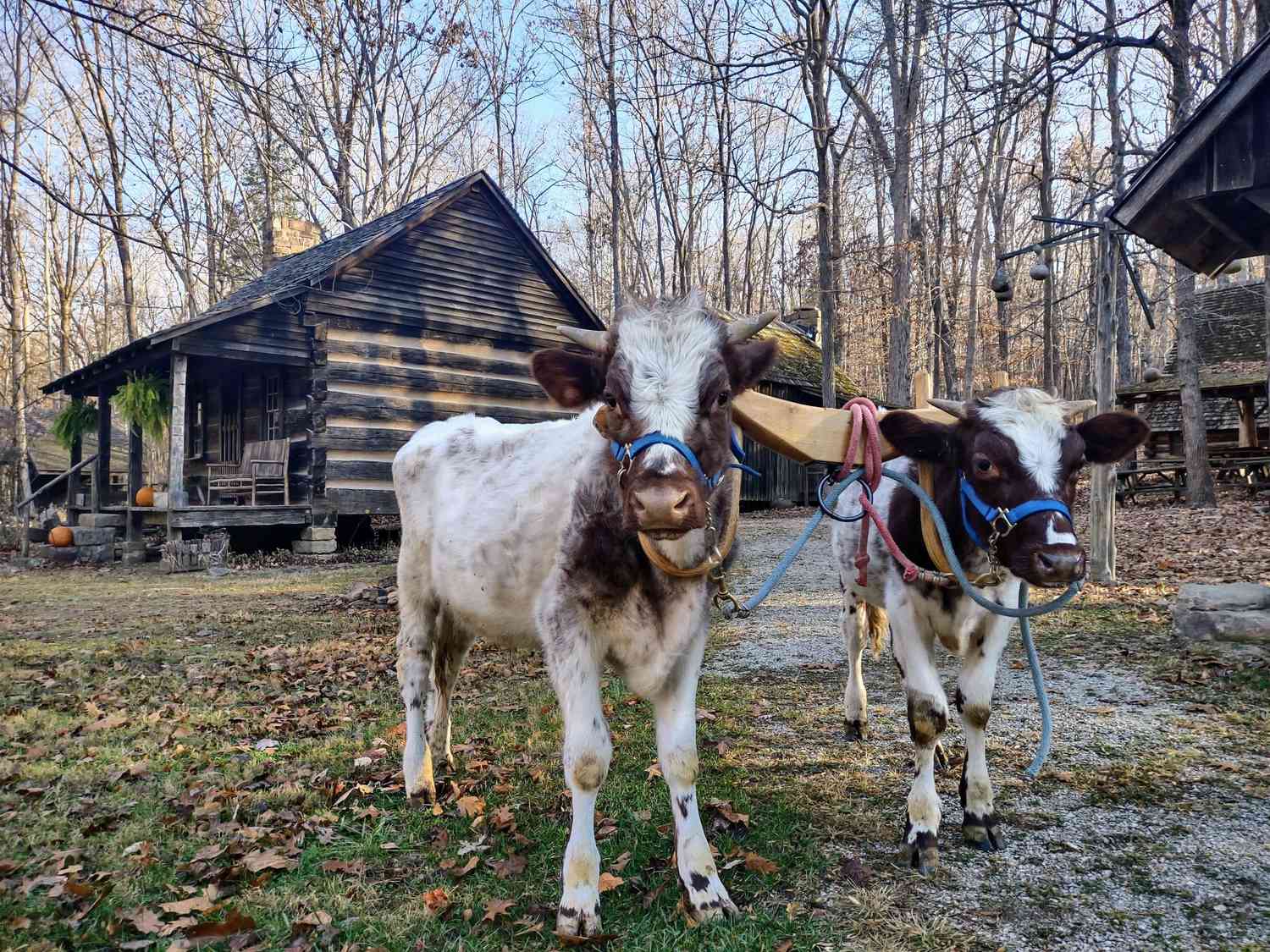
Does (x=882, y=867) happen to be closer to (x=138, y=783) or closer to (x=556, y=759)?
(x=556, y=759)

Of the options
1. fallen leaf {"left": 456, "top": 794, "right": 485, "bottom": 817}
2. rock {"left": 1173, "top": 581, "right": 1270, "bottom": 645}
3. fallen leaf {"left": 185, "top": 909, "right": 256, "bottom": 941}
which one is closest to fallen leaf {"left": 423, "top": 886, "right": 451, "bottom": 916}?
fallen leaf {"left": 185, "top": 909, "right": 256, "bottom": 941}

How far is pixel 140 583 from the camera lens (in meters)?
12.0

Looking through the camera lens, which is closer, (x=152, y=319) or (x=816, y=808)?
(x=816, y=808)

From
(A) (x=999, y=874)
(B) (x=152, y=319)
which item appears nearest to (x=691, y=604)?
(A) (x=999, y=874)

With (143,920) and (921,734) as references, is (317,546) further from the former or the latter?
(921,734)

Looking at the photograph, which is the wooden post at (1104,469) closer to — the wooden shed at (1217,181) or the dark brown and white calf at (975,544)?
the wooden shed at (1217,181)

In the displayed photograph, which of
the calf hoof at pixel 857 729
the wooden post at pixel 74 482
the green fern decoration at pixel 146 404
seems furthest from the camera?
the wooden post at pixel 74 482

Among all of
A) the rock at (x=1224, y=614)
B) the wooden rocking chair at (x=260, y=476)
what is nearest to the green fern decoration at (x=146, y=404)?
the wooden rocking chair at (x=260, y=476)

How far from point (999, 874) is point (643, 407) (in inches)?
97.2

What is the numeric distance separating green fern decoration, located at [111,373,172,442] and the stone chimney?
6.69m

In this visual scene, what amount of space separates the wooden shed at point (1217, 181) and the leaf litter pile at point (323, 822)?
5070 millimetres

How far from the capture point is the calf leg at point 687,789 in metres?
2.88

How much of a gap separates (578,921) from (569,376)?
2090 millimetres

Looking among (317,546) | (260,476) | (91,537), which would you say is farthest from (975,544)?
(91,537)
